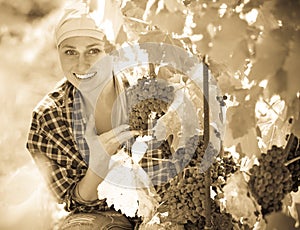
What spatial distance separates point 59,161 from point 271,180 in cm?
70

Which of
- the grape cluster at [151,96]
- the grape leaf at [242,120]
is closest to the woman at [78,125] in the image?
the grape cluster at [151,96]

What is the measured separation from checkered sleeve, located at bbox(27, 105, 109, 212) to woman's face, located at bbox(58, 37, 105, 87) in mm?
108

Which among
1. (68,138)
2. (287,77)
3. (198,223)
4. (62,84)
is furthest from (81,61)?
(287,77)

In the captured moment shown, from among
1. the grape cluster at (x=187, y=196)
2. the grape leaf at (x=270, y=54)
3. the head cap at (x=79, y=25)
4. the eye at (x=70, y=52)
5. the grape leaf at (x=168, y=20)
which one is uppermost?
the head cap at (x=79, y=25)

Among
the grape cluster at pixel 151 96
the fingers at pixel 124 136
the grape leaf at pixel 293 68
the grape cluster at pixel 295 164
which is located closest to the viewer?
the grape leaf at pixel 293 68

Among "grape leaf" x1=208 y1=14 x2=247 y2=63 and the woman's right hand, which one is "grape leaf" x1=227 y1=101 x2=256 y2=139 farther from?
the woman's right hand

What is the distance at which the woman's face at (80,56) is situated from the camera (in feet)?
4.92

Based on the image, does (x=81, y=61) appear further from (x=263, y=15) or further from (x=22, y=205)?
(x=263, y=15)

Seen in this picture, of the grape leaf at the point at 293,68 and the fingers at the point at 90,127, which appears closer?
the grape leaf at the point at 293,68

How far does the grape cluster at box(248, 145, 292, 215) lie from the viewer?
3.06 ft

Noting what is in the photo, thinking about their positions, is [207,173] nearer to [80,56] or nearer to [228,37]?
[228,37]

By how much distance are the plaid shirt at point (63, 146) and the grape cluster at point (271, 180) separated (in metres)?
0.59

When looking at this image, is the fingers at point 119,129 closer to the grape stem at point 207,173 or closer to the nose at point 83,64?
the nose at point 83,64

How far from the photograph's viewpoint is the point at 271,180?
933 mm
